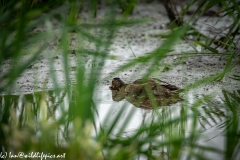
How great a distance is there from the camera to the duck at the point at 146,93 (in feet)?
6.95

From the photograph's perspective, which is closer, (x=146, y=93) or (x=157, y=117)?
(x=157, y=117)

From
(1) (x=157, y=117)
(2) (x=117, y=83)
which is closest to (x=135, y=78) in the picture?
(2) (x=117, y=83)

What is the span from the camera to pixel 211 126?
6.00 feet

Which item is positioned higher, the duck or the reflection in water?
the duck

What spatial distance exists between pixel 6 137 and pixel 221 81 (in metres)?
1.29

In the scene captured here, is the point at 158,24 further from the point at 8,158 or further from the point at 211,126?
→ the point at 8,158

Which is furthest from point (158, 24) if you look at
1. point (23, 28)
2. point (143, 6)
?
point (23, 28)

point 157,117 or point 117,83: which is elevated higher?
point 117,83

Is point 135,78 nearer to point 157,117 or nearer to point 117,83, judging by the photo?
point 117,83

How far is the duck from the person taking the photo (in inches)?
83.4

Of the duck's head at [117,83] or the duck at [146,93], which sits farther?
the duck's head at [117,83]

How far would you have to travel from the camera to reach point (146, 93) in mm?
2150

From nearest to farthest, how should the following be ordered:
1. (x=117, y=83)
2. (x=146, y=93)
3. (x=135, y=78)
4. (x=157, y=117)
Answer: (x=157, y=117)
(x=146, y=93)
(x=117, y=83)
(x=135, y=78)

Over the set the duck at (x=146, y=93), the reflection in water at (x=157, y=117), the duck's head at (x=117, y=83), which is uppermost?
the duck's head at (x=117, y=83)
